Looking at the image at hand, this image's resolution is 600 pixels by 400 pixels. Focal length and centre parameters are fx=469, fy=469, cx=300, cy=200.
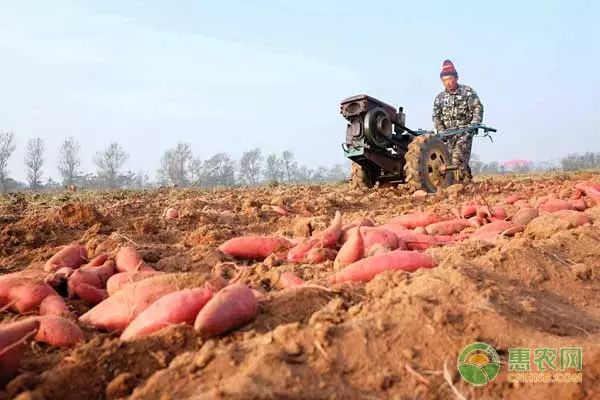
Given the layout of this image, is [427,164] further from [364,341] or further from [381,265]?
[364,341]

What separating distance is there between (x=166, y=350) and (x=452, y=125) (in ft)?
28.0

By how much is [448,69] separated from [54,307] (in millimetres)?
8304

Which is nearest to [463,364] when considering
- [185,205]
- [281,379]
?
[281,379]

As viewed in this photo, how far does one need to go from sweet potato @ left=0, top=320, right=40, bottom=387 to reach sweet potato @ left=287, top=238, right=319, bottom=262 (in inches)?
53.6

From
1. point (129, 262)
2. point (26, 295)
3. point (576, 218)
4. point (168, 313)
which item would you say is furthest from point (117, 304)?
point (576, 218)

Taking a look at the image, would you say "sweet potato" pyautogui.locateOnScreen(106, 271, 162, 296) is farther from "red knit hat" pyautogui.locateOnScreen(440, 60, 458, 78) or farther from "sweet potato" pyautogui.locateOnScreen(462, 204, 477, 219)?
"red knit hat" pyautogui.locateOnScreen(440, 60, 458, 78)

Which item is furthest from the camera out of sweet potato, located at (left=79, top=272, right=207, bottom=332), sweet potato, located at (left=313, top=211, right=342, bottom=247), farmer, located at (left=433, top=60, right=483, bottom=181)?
farmer, located at (left=433, top=60, right=483, bottom=181)

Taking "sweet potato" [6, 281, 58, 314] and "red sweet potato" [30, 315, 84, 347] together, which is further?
"sweet potato" [6, 281, 58, 314]

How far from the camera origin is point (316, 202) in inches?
228

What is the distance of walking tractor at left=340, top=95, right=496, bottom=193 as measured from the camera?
684cm

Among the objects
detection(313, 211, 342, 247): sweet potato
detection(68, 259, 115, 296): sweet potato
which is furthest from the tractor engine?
detection(68, 259, 115, 296): sweet potato

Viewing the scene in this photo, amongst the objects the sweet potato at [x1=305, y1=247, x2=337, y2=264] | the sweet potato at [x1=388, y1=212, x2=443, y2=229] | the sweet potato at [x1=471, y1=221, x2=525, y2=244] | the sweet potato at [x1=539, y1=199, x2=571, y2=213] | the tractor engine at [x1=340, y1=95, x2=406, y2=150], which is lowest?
the sweet potato at [x1=305, y1=247, x2=337, y2=264]

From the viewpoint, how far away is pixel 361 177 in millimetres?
8055

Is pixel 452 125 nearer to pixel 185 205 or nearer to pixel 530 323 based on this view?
pixel 185 205
